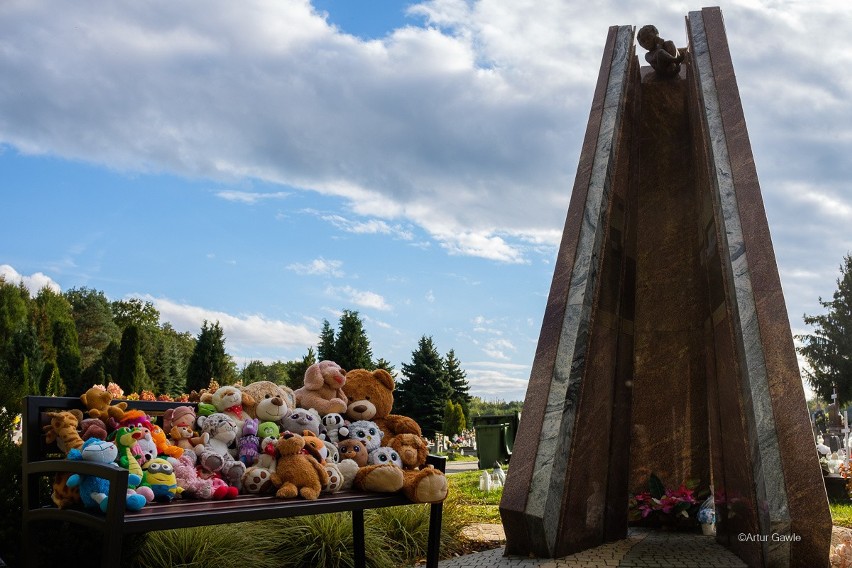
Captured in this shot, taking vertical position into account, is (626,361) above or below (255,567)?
above

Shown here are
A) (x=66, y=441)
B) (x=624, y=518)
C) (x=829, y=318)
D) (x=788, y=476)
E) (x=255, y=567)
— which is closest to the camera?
(x=66, y=441)

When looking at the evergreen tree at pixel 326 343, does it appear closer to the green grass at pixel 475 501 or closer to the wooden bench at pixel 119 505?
the green grass at pixel 475 501

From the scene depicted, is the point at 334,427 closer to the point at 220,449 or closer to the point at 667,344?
the point at 220,449

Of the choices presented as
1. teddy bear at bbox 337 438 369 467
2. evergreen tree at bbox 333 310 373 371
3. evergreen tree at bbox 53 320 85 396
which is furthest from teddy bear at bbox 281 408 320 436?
evergreen tree at bbox 53 320 85 396

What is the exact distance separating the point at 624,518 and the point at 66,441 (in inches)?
157

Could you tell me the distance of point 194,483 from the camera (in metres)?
3.24

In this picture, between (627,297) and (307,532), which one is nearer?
(307,532)

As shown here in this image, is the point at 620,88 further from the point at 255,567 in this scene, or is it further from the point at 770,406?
the point at 255,567

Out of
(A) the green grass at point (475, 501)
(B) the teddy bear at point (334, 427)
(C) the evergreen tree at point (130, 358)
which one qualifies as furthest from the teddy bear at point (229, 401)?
(C) the evergreen tree at point (130, 358)

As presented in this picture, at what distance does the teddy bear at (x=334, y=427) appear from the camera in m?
4.04

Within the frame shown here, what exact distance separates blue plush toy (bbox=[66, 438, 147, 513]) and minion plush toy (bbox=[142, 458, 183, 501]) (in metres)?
0.11

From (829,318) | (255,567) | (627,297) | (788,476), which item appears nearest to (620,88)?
(627,297)

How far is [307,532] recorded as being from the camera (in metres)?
4.81

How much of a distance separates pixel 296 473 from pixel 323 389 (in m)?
0.79
